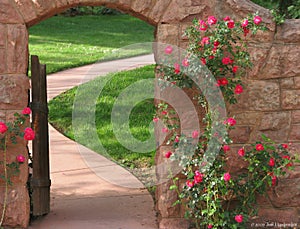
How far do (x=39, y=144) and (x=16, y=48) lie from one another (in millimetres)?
1009

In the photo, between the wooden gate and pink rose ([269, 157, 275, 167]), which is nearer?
pink rose ([269, 157, 275, 167])

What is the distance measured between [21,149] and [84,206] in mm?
1103

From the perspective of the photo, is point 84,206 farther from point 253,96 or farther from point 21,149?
point 253,96

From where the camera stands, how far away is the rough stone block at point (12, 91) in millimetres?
4961

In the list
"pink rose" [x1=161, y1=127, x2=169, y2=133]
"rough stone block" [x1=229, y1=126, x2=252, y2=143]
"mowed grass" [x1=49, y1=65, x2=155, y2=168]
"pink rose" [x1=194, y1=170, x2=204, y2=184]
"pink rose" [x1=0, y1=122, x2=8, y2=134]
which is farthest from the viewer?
"mowed grass" [x1=49, y1=65, x2=155, y2=168]

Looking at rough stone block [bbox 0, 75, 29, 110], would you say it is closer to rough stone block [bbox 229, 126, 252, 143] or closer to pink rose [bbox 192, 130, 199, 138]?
pink rose [bbox 192, 130, 199, 138]

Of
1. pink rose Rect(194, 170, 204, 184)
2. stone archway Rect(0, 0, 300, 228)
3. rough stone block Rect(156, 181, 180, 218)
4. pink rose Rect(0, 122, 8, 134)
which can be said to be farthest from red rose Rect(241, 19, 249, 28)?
pink rose Rect(0, 122, 8, 134)

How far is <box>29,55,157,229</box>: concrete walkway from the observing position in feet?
17.8

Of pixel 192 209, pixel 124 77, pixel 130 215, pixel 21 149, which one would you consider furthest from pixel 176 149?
pixel 124 77

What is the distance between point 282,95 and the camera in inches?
204

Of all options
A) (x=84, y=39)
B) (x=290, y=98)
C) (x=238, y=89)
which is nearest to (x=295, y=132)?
(x=290, y=98)

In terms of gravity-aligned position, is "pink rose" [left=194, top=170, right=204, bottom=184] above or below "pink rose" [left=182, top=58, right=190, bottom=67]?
Answer: below

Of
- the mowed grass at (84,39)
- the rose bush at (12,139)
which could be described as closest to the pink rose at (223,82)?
the rose bush at (12,139)

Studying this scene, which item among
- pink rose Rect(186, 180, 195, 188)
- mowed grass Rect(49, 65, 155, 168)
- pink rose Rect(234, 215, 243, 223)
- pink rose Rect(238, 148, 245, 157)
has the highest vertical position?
pink rose Rect(238, 148, 245, 157)
